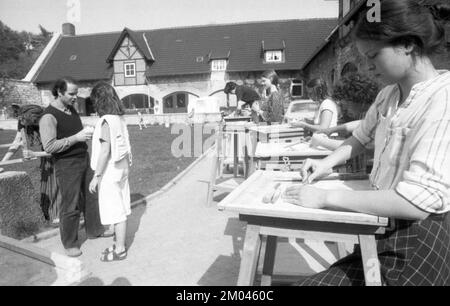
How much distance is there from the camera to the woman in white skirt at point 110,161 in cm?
328

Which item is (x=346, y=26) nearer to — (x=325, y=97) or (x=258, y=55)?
(x=325, y=97)

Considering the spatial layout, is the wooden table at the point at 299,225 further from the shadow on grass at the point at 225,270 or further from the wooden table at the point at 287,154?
the shadow on grass at the point at 225,270

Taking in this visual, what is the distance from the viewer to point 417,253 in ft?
4.03

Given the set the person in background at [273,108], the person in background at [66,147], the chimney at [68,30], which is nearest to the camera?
the person in background at [66,147]

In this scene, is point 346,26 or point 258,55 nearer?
point 346,26

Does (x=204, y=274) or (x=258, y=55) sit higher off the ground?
(x=258, y=55)

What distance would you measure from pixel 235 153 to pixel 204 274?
8.65 feet

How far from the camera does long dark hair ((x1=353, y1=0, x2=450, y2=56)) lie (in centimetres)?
118

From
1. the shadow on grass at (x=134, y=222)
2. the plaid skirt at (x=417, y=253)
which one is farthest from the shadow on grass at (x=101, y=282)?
the plaid skirt at (x=417, y=253)

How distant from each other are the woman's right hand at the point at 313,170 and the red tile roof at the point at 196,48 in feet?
83.2

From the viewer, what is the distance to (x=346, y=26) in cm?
1295
